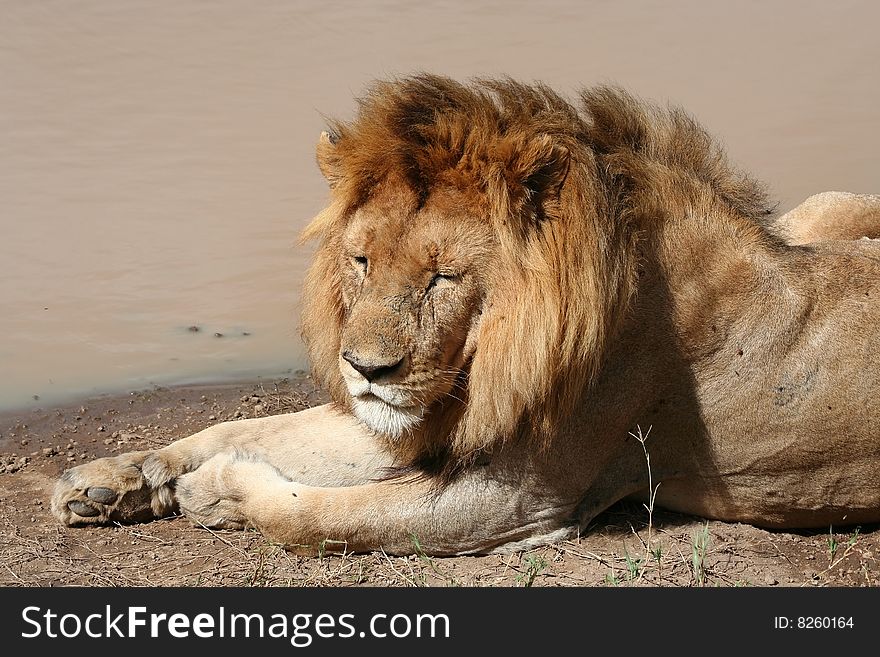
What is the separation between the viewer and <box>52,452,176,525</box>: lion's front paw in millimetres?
4828

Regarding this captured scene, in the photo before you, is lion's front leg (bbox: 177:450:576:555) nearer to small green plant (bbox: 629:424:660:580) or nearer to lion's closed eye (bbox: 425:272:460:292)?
small green plant (bbox: 629:424:660:580)

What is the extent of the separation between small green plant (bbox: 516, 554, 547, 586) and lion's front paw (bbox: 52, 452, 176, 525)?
5.22 ft

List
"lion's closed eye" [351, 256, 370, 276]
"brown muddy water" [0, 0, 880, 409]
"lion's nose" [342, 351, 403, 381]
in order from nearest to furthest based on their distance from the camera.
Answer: "lion's nose" [342, 351, 403, 381] → "lion's closed eye" [351, 256, 370, 276] → "brown muddy water" [0, 0, 880, 409]

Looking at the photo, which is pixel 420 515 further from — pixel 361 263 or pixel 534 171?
pixel 534 171

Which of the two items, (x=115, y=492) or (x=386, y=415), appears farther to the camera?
(x=115, y=492)

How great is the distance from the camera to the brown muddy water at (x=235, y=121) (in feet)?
24.8

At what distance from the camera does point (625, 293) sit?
13.2ft

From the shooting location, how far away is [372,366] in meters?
3.73

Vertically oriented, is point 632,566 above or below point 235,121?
below

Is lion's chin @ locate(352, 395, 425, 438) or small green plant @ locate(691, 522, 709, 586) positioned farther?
small green plant @ locate(691, 522, 709, 586)

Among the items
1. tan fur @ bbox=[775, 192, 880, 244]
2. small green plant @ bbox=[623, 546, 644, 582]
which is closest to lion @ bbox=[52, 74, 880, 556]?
small green plant @ bbox=[623, 546, 644, 582]

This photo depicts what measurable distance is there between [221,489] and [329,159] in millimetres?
1505

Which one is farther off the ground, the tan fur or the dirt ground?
the tan fur

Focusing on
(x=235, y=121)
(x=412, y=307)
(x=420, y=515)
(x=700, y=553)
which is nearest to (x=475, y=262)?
(x=412, y=307)
